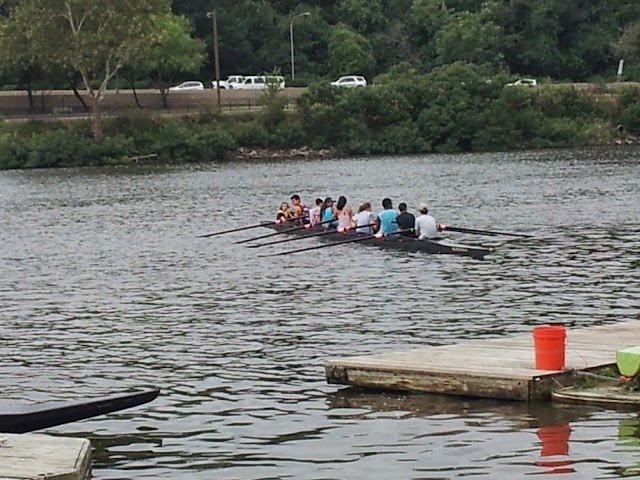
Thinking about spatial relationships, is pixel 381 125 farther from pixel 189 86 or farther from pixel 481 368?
pixel 481 368

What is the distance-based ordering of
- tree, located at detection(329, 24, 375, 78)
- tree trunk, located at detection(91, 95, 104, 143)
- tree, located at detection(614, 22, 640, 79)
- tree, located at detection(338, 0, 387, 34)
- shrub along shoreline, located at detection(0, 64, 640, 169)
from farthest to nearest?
tree, located at detection(338, 0, 387, 34) < tree, located at detection(329, 24, 375, 78) < tree, located at detection(614, 22, 640, 79) < shrub along shoreline, located at detection(0, 64, 640, 169) < tree trunk, located at detection(91, 95, 104, 143)

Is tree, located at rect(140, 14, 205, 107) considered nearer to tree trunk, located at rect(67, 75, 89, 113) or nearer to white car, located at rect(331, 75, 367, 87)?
tree trunk, located at rect(67, 75, 89, 113)

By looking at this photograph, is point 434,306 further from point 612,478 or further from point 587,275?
point 612,478

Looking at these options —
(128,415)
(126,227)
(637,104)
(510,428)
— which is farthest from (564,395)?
(637,104)

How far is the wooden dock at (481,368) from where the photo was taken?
59.5ft

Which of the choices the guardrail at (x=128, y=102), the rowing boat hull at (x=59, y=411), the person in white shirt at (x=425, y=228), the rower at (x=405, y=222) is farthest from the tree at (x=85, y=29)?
the rowing boat hull at (x=59, y=411)

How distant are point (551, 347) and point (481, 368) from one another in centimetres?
104

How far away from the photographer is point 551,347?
1822 cm

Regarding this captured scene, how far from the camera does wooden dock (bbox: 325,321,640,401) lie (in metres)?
18.1

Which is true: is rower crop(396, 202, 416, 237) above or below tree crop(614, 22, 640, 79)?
below

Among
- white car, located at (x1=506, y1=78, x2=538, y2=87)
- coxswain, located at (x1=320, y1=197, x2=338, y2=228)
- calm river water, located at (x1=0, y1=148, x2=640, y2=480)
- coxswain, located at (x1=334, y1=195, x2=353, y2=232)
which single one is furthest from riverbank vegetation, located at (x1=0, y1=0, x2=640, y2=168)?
coxswain, located at (x1=334, y1=195, x2=353, y2=232)

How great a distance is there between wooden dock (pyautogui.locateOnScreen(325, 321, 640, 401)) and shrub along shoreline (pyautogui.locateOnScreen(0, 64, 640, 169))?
75.8 meters

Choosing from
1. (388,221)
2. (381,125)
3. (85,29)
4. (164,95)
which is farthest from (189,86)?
(388,221)

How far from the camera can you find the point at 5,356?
24.0 m
